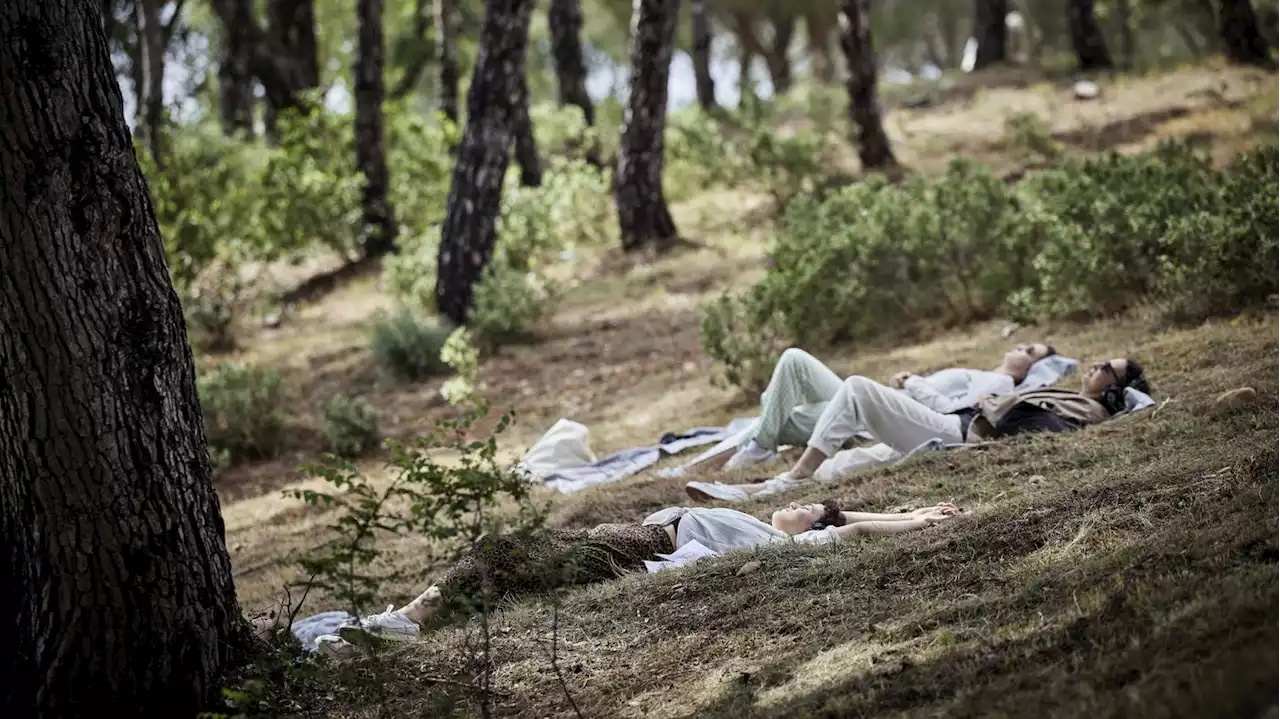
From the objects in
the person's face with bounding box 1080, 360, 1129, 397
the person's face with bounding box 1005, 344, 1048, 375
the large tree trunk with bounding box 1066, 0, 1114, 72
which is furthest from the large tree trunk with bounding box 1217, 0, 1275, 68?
the person's face with bounding box 1080, 360, 1129, 397

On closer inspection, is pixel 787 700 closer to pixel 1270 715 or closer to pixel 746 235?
pixel 1270 715

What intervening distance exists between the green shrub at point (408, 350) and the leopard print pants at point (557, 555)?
630cm

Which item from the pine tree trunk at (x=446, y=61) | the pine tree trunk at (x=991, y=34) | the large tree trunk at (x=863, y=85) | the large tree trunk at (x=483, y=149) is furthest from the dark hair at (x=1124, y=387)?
the pine tree trunk at (x=991, y=34)

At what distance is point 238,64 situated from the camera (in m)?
24.0

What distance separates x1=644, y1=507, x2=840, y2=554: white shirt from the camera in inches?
218

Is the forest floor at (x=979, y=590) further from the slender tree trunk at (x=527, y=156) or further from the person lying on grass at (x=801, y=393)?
the slender tree trunk at (x=527, y=156)

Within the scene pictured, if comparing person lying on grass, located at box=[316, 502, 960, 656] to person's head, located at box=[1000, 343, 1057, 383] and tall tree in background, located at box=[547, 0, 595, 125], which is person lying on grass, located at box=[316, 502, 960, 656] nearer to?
person's head, located at box=[1000, 343, 1057, 383]

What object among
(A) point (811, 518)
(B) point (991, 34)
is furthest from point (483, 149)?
(B) point (991, 34)

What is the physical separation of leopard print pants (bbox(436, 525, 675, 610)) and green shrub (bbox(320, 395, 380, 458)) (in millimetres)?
4582

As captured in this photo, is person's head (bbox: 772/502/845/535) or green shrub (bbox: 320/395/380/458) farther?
green shrub (bbox: 320/395/380/458)

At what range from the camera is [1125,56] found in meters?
19.3

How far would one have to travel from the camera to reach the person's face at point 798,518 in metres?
5.59

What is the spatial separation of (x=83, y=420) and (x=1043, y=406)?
15.0 feet

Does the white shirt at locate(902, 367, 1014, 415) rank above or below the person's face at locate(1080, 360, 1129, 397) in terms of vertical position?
below
